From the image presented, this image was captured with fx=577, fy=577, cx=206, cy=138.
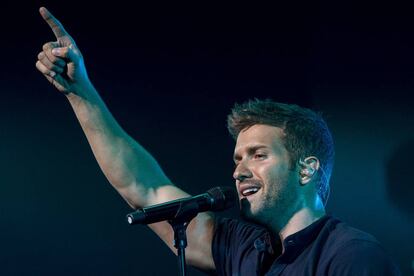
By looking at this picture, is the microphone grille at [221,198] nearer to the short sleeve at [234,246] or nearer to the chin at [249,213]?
the chin at [249,213]

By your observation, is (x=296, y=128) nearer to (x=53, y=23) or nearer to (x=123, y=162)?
(x=123, y=162)

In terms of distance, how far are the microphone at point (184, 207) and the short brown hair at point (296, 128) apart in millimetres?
417

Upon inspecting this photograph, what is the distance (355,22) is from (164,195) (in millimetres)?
1689

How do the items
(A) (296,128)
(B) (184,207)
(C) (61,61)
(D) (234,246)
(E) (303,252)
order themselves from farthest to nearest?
1. (D) (234,246)
2. (A) (296,128)
3. (C) (61,61)
4. (E) (303,252)
5. (B) (184,207)

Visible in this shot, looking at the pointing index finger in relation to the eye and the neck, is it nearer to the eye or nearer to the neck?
the eye

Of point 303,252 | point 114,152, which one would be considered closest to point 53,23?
point 114,152

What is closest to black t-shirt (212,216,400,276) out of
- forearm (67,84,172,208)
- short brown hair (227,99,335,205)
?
short brown hair (227,99,335,205)

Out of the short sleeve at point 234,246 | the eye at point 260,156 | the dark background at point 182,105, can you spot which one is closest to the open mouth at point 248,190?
the eye at point 260,156

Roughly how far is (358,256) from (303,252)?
0.28m

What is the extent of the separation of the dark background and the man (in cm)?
68

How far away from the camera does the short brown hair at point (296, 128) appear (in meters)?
2.34

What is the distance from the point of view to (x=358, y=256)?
1.90 metres

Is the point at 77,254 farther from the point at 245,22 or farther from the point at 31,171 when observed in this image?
the point at 245,22

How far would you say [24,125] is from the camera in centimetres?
309
